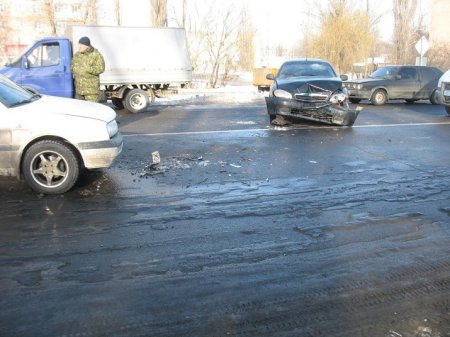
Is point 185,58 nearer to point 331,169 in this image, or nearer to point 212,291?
point 331,169

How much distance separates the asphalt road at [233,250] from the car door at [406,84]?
11.4 m

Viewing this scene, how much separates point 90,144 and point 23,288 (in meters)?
2.68

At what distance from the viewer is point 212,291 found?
326 centimetres

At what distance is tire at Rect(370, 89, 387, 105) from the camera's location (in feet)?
59.5

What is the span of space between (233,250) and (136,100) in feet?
39.4

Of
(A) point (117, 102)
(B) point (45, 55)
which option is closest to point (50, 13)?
(A) point (117, 102)

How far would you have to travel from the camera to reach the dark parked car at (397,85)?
18.0m

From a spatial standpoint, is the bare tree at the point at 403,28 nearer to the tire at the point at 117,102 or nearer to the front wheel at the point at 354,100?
the front wheel at the point at 354,100

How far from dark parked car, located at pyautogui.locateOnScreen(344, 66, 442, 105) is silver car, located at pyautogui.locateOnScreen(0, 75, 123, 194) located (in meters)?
14.2

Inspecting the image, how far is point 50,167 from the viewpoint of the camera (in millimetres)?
5625

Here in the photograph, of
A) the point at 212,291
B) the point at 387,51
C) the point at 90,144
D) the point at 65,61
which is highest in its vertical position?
the point at 387,51

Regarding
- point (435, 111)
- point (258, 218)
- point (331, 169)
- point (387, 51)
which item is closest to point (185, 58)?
point (435, 111)

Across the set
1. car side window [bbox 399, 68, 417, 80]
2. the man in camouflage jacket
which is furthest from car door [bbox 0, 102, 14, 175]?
car side window [bbox 399, 68, 417, 80]

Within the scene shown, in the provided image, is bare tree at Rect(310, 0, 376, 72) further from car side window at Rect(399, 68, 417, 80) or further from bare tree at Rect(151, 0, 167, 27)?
car side window at Rect(399, 68, 417, 80)
